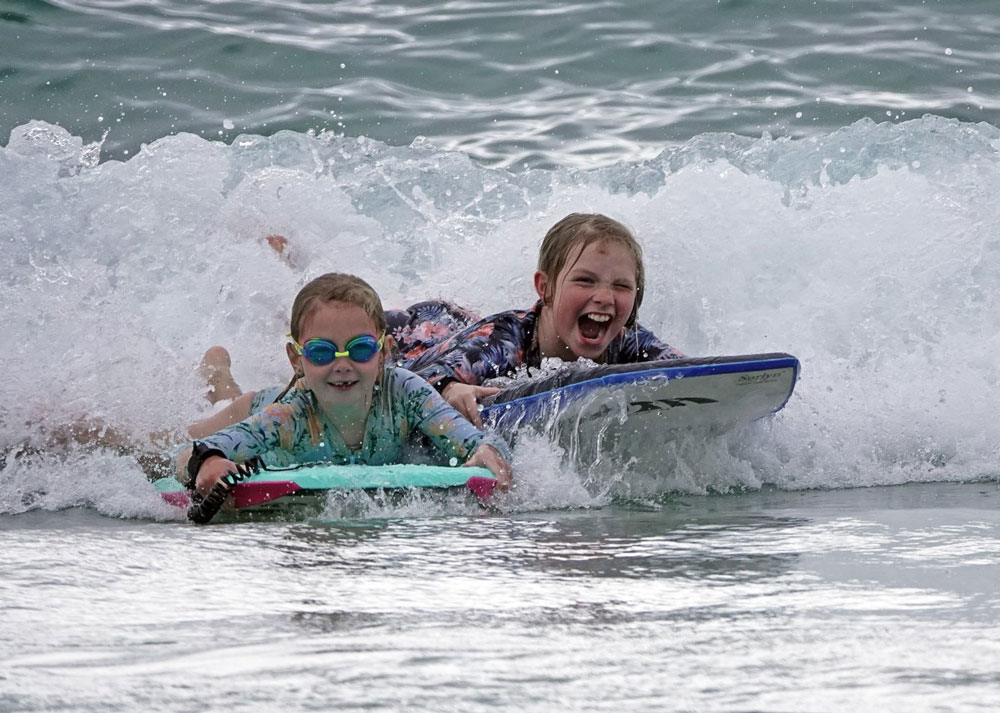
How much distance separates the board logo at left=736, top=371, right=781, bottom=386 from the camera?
5.37 metres

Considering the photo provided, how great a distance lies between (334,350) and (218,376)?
6.12ft

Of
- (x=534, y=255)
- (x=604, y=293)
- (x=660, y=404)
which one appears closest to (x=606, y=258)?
(x=604, y=293)

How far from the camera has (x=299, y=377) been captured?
5.43 meters

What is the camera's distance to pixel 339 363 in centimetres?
509

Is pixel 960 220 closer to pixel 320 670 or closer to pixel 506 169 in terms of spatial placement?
pixel 506 169

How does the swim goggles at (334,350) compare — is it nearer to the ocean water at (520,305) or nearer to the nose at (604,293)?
the ocean water at (520,305)

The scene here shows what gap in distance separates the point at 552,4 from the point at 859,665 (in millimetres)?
11334

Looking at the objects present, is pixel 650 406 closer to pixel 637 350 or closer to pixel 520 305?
pixel 637 350

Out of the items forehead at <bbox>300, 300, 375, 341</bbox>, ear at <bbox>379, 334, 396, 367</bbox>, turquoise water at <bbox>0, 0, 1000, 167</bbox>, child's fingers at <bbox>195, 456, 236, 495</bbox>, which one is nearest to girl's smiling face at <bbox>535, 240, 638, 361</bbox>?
ear at <bbox>379, 334, 396, 367</bbox>

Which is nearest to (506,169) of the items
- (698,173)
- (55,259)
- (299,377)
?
(698,173)

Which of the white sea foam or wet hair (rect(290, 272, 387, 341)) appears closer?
wet hair (rect(290, 272, 387, 341))

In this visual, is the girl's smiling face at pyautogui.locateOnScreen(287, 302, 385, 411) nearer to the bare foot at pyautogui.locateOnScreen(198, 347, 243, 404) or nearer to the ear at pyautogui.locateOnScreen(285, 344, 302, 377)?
the ear at pyautogui.locateOnScreen(285, 344, 302, 377)

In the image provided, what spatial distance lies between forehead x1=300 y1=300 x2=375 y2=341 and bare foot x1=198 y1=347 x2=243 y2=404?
5.60ft

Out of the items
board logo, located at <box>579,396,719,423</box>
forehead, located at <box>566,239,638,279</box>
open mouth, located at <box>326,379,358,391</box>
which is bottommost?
board logo, located at <box>579,396,719,423</box>
